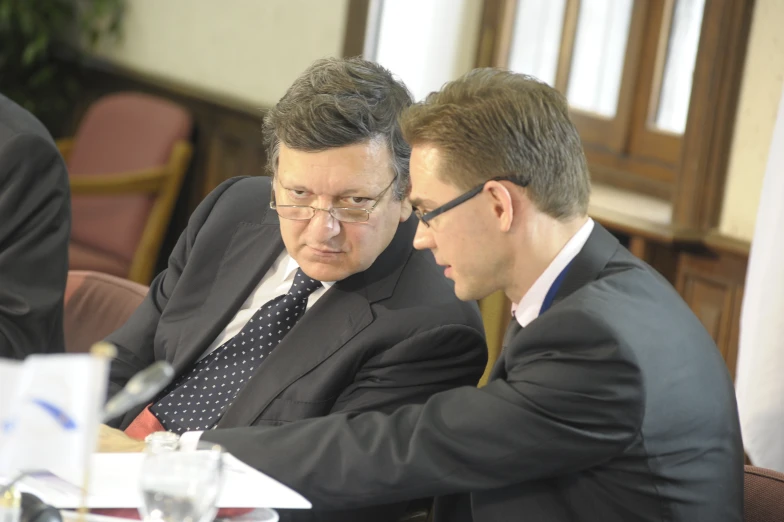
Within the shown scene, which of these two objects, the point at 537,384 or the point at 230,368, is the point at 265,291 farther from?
the point at 537,384

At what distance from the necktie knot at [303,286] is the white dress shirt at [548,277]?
0.51m

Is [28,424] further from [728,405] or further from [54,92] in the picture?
[54,92]

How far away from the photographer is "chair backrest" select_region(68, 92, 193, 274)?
4.85 m

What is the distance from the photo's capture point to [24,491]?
137 centimetres

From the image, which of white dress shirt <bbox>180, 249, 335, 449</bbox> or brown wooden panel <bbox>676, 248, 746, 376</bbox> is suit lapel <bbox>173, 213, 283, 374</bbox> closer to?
white dress shirt <bbox>180, 249, 335, 449</bbox>

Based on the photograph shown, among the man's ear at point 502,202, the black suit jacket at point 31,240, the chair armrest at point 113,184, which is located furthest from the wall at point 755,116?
the chair armrest at point 113,184

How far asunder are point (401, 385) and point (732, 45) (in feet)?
5.12

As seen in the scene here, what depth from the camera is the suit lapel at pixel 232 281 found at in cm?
207

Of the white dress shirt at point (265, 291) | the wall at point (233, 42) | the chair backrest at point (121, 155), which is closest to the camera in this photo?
the white dress shirt at point (265, 291)

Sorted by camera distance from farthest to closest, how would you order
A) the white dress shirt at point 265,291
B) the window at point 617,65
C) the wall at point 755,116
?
the window at point 617,65
the wall at point 755,116
the white dress shirt at point 265,291

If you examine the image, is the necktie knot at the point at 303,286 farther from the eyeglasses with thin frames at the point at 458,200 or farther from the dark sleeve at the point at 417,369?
the eyeglasses with thin frames at the point at 458,200

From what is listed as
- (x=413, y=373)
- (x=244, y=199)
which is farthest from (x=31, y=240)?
(x=413, y=373)

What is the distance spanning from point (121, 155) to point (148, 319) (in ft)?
9.63

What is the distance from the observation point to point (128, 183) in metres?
4.68
